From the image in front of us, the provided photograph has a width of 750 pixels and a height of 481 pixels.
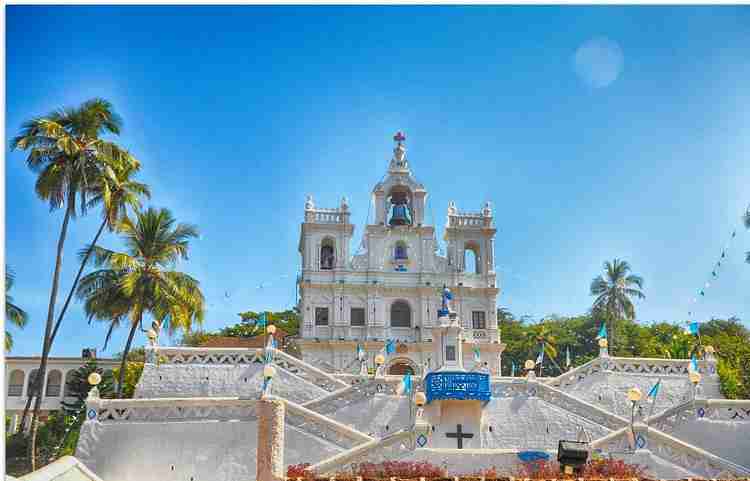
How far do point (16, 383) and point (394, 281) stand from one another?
87.0 ft

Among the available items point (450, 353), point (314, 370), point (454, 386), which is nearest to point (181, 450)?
point (314, 370)

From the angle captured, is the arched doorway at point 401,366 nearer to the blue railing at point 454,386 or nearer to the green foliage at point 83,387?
the blue railing at point 454,386

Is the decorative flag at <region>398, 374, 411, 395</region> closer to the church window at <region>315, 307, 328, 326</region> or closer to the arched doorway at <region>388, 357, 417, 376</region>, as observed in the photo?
the arched doorway at <region>388, 357, 417, 376</region>

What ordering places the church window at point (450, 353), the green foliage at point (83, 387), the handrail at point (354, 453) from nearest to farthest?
the handrail at point (354, 453) → the church window at point (450, 353) → the green foliage at point (83, 387)

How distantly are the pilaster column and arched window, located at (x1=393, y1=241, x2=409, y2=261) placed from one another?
27826mm

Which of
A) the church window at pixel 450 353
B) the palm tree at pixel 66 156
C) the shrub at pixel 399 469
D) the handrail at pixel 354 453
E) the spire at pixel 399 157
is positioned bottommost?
the shrub at pixel 399 469

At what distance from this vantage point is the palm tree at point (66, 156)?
26.0m

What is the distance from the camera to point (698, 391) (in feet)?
97.5

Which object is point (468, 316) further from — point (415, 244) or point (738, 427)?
point (738, 427)

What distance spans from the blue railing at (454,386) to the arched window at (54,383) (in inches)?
1305

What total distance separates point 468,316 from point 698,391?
1443cm

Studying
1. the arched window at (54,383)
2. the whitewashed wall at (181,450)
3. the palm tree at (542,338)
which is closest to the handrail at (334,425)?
the whitewashed wall at (181,450)

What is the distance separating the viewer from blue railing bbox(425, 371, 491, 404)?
24844mm

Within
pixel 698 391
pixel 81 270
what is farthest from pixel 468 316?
pixel 81 270
